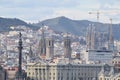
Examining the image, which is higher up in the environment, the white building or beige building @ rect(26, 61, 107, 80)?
the white building

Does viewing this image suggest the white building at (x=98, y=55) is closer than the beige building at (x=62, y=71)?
No

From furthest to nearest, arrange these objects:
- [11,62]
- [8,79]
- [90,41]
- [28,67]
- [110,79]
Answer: [90,41] < [11,62] < [28,67] < [8,79] < [110,79]

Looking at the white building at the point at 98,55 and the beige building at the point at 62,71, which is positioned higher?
the white building at the point at 98,55

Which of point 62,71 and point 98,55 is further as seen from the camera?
point 98,55

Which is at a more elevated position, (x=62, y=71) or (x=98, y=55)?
(x=98, y=55)

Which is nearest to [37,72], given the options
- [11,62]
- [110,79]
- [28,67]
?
[28,67]

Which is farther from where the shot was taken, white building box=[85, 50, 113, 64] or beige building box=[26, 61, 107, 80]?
white building box=[85, 50, 113, 64]

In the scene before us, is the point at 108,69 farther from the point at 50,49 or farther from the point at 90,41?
the point at 90,41

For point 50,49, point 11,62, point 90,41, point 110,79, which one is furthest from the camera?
point 90,41
